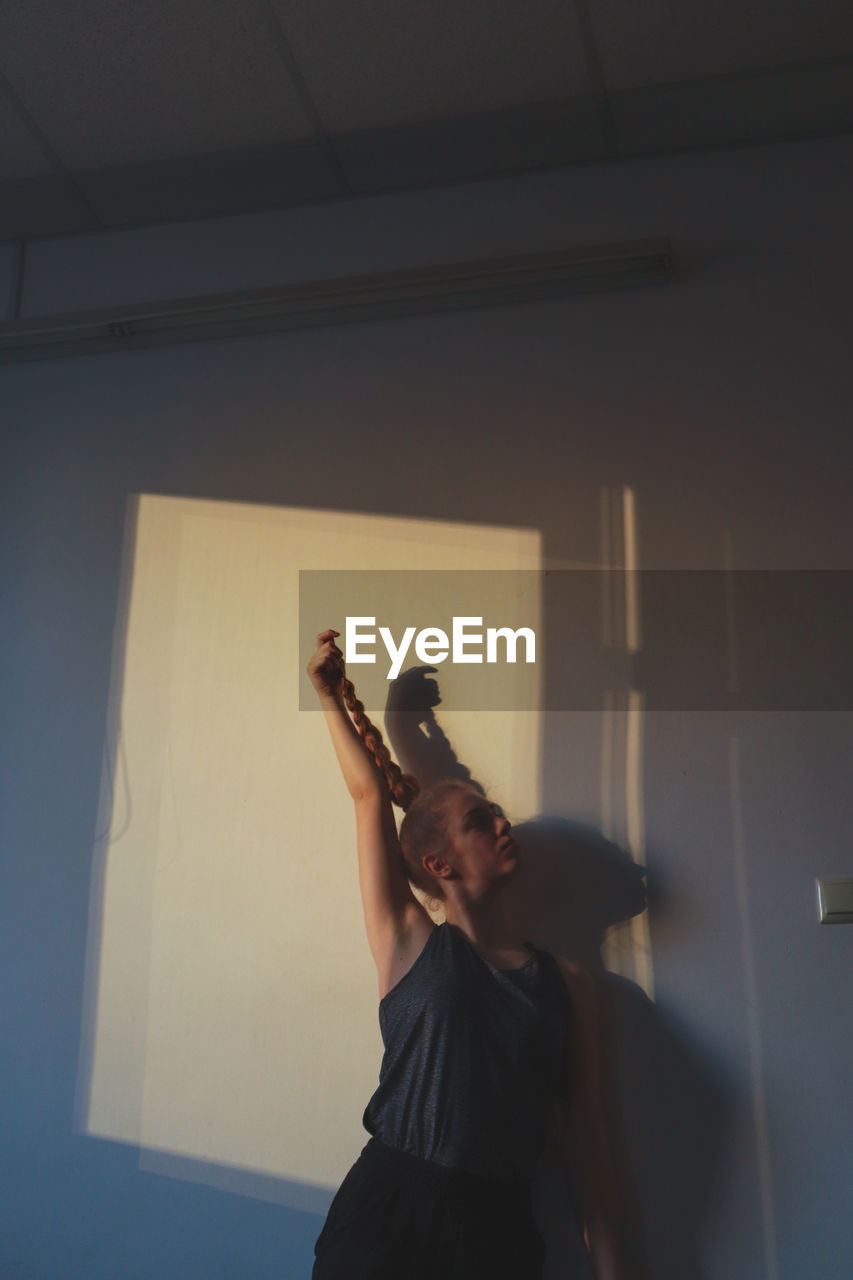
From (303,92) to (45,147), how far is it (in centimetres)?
64

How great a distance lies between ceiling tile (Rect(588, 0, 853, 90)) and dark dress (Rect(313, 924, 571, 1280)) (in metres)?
1.83

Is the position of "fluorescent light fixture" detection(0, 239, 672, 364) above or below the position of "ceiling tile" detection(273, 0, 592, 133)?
below

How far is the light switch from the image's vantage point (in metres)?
1.85

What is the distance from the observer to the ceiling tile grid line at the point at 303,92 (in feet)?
6.67

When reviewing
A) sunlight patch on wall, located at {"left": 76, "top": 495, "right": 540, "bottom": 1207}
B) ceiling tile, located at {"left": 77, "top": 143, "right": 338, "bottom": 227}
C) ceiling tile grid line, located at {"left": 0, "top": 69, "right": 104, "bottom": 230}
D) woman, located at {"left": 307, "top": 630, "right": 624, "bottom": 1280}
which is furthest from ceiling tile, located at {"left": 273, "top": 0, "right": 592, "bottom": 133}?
woman, located at {"left": 307, "top": 630, "right": 624, "bottom": 1280}

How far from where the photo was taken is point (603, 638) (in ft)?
6.72

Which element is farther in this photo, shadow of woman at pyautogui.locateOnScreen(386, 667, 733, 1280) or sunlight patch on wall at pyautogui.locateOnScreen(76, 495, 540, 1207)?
sunlight patch on wall at pyautogui.locateOnScreen(76, 495, 540, 1207)

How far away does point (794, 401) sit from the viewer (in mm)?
2123

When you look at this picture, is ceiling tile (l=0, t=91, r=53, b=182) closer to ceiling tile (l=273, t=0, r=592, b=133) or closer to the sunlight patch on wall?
ceiling tile (l=273, t=0, r=592, b=133)

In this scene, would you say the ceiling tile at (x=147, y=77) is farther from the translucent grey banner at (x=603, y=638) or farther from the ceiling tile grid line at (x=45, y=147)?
the translucent grey banner at (x=603, y=638)

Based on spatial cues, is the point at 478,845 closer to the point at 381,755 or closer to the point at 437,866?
the point at 437,866

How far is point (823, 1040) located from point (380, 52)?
214cm

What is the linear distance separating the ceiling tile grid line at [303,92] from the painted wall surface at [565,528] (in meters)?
0.10

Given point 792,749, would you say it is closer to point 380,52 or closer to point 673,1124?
point 673,1124
